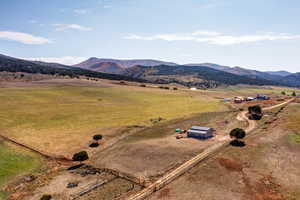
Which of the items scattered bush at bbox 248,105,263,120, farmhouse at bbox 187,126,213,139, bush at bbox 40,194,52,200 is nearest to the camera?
bush at bbox 40,194,52,200

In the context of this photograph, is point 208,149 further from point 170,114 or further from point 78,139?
point 170,114

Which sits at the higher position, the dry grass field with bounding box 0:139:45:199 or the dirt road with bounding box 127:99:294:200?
the dirt road with bounding box 127:99:294:200

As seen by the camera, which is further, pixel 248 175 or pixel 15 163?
pixel 15 163

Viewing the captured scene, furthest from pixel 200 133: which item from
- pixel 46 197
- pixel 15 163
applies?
pixel 15 163

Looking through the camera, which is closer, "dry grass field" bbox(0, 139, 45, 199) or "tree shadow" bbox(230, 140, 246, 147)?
"dry grass field" bbox(0, 139, 45, 199)

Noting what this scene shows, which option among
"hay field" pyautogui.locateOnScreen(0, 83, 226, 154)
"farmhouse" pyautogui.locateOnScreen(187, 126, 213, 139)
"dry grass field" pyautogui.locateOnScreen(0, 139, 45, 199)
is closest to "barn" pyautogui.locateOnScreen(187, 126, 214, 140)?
"farmhouse" pyautogui.locateOnScreen(187, 126, 213, 139)

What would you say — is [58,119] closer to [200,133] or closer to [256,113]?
[200,133]

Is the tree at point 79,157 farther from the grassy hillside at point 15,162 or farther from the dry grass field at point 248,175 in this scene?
the dry grass field at point 248,175

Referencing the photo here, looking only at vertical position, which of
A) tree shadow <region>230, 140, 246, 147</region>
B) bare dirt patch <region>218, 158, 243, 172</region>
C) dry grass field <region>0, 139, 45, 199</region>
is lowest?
dry grass field <region>0, 139, 45, 199</region>

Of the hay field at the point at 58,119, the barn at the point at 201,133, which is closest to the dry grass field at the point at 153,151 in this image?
the barn at the point at 201,133

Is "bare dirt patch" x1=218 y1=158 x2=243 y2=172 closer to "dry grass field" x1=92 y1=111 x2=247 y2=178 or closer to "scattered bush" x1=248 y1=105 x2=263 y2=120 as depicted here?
"dry grass field" x1=92 y1=111 x2=247 y2=178
